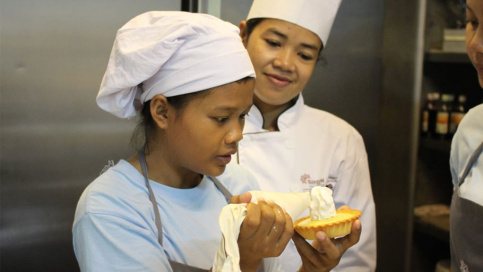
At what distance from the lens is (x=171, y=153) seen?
112 cm

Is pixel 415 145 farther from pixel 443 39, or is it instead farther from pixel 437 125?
pixel 443 39

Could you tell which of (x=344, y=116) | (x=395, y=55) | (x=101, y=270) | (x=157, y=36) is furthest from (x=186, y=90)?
(x=395, y=55)

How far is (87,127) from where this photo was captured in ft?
5.47

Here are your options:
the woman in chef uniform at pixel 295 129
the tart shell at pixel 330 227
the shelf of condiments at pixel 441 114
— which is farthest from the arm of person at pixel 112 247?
the shelf of condiments at pixel 441 114

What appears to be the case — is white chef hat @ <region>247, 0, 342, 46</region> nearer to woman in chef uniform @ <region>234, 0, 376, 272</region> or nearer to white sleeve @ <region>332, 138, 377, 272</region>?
woman in chef uniform @ <region>234, 0, 376, 272</region>

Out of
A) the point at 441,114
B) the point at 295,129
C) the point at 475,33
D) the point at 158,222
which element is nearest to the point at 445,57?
the point at 441,114

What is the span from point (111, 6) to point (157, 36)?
730mm

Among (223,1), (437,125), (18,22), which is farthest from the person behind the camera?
(437,125)

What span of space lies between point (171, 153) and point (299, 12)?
668mm

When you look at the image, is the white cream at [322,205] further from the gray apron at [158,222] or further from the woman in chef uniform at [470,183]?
the woman in chef uniform at [470,183]

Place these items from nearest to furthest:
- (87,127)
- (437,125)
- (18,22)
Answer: (18,22) < (87,127) < (437,125)

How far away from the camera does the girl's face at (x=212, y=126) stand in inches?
41.5

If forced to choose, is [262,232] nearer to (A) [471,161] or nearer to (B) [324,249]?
(B) [324,249]

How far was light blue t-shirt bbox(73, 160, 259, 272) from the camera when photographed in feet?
3.21
